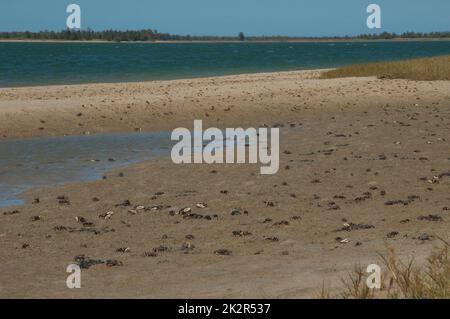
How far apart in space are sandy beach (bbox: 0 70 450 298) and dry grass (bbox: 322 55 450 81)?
13599 mm

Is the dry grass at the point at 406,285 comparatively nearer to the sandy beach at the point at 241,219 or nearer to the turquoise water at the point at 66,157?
the sandy beach at the point at 241,219

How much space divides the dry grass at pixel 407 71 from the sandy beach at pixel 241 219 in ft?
44.6

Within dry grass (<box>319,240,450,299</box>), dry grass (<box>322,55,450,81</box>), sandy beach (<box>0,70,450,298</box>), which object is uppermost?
dry grass (<box>322,55,450,81</box>)

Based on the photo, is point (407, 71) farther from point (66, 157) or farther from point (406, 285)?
point (406, 285)

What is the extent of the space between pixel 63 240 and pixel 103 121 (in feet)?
45.4

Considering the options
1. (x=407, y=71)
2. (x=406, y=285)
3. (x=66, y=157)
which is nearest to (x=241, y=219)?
(x=406, y=285)

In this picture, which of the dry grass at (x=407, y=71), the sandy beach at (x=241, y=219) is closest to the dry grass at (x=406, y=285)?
the sandy beach at (x=241, y=219)

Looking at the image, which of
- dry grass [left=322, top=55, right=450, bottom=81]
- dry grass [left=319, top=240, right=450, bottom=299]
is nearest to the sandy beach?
dry grass [left=319, top=240, right=450, bottom=299]

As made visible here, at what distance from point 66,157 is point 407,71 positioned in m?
22.7

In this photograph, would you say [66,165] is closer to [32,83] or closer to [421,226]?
[421,226]

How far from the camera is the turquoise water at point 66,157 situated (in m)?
15.6

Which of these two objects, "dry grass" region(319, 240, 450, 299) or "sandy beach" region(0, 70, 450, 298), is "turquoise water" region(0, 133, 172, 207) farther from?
"dry grass" region(319, 240, 450, 299)

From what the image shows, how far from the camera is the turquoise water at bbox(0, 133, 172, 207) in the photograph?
15.6 metres

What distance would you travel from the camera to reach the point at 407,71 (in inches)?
1478
